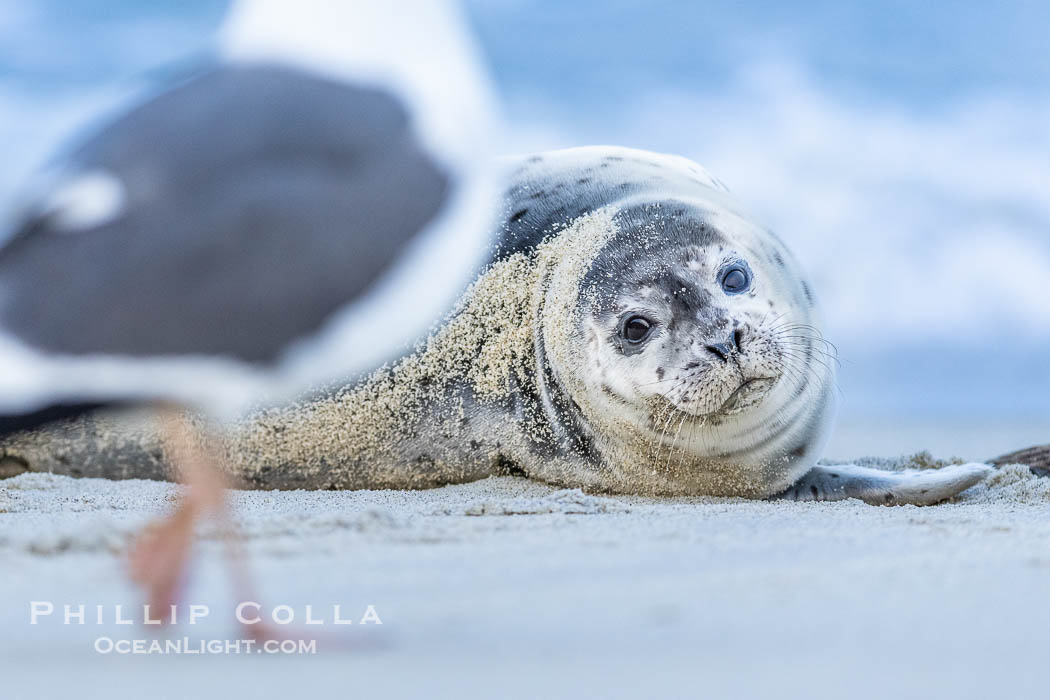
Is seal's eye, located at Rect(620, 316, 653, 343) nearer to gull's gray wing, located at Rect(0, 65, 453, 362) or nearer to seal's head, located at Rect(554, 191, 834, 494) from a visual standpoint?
seal's head, located at Rect(554, 191, 834, 494)

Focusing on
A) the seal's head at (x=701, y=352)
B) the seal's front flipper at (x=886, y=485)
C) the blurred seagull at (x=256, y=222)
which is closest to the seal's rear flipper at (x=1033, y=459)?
the seal's front flipper at (x=886, y=485)

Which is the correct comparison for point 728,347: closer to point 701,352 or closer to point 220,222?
point 701,352

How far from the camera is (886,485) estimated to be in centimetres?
337

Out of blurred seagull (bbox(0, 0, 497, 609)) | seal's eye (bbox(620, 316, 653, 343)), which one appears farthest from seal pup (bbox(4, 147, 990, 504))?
blurred seagull (bbox(0, 0, 497, 609))

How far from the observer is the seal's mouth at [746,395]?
304 centimetres

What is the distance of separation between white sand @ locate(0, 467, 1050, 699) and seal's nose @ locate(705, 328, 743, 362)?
688mm

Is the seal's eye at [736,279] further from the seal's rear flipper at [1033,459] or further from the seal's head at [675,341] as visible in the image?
the seal's rear flipper at [1033,459]

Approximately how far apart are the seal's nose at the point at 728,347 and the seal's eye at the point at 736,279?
0.71 ft

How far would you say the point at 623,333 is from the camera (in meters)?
3.19

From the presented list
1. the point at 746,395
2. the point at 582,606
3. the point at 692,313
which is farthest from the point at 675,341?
the point at 582,606

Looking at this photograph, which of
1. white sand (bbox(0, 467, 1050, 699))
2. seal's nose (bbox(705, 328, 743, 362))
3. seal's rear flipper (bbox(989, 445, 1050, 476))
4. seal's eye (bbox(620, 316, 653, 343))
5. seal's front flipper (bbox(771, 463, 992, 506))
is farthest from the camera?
seal's rear flipper (bbox(989, 445, 1050, 476))

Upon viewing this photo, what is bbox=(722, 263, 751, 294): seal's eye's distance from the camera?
3178mm

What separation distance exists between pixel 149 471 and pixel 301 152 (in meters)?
2.73

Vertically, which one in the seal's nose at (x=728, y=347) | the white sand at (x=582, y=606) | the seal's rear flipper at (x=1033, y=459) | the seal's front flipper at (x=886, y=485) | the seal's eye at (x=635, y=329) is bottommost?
the white sand at (x=582, y=606)
